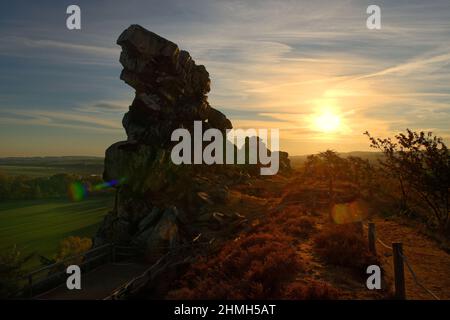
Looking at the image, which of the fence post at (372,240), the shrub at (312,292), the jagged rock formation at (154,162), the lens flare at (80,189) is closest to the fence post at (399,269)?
the shrub at (312,292)

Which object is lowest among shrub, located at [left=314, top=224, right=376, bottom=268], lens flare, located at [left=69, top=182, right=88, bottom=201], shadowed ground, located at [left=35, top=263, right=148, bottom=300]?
lens flare, located at [left=69, top=182, right=88, bottom=201]

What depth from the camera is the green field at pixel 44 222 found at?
8031cm

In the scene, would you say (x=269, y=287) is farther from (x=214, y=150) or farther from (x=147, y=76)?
(x=214, y=150)

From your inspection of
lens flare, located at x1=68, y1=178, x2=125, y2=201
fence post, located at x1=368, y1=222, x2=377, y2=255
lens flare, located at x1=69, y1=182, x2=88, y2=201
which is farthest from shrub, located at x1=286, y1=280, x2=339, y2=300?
lens flare, located at x1=69, y1=182, x2=88, y2=201

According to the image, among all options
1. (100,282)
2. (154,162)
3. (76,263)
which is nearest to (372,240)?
(100,282)

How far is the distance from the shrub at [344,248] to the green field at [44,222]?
66193 mm

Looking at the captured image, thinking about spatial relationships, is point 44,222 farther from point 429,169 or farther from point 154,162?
point 429,169

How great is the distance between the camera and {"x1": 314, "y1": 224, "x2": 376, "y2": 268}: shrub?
15.2 metres

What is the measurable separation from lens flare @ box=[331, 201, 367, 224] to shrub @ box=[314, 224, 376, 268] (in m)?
7.19

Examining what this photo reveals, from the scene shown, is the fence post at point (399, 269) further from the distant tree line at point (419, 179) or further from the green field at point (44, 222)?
the green field at point (44, 222)

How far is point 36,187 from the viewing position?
148375mm

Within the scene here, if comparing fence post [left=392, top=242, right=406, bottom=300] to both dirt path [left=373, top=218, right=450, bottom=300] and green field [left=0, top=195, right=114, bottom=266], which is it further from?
green field [left=0, top=195, right=114, bottom=266]

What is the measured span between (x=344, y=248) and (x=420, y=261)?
143 inches
